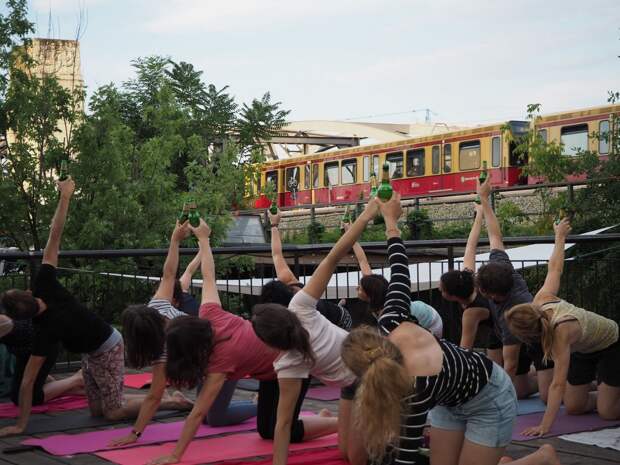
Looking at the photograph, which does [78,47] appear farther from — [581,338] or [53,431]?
[581,338]

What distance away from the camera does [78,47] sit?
76.1ft

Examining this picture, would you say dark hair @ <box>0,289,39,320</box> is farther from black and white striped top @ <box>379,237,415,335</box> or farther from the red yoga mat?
black and white striped top @ <box>379,237,415,335</box>

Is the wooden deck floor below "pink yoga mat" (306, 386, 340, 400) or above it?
above

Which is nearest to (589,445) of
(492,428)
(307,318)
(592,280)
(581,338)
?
(581,338)

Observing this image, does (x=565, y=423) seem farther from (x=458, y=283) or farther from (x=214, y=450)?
(x=214, y=450)

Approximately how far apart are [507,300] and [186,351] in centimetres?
276

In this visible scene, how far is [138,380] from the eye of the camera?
1007 cm

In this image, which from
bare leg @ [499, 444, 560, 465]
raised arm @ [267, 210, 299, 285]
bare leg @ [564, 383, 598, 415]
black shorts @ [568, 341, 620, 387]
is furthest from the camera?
raised arm @ [267, 210, 299, 285]

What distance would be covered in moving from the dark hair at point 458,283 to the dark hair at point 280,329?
7.66 ft

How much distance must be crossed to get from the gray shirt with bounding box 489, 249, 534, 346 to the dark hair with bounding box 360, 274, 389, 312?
0.97 m

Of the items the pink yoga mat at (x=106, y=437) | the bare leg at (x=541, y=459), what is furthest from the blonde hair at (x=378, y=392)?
the pink yoga mat at (x=106, y=437)

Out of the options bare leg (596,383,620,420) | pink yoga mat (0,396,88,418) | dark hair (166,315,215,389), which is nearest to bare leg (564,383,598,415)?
bare leg (596,383,620,420)

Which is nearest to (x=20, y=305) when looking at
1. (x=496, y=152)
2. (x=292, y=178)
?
(x=496, y=152)

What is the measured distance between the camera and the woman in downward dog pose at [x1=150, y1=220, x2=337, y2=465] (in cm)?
572
